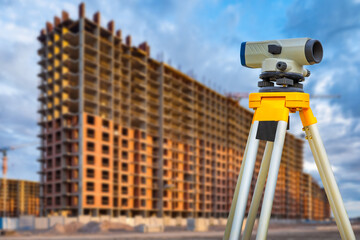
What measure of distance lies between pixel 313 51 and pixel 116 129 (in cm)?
8602

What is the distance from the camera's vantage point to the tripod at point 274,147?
4414mm

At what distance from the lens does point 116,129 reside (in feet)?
294

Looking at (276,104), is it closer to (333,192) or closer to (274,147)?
(274,147)

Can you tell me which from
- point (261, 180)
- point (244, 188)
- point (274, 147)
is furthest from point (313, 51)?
point (244, 188)

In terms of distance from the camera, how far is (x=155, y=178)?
10069 cm

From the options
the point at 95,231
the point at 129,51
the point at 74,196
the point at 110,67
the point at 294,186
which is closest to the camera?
the point at 95,231

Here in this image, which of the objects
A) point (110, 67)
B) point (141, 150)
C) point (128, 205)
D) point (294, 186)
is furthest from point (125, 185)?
point (294, 186)

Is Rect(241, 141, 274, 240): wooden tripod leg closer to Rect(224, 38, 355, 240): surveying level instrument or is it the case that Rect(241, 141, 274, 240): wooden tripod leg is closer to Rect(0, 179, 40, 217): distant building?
Rect(224, 38, 355, 240): surveying level instrument

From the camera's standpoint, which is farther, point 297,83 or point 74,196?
point 74,196

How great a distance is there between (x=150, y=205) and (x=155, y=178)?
6.32 metres

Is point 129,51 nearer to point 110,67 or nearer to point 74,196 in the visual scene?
point 110,67

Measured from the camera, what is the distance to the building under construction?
263 ft

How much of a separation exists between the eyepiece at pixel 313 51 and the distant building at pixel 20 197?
17357 cm

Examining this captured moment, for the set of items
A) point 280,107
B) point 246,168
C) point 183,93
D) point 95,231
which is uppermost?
point 183,93
